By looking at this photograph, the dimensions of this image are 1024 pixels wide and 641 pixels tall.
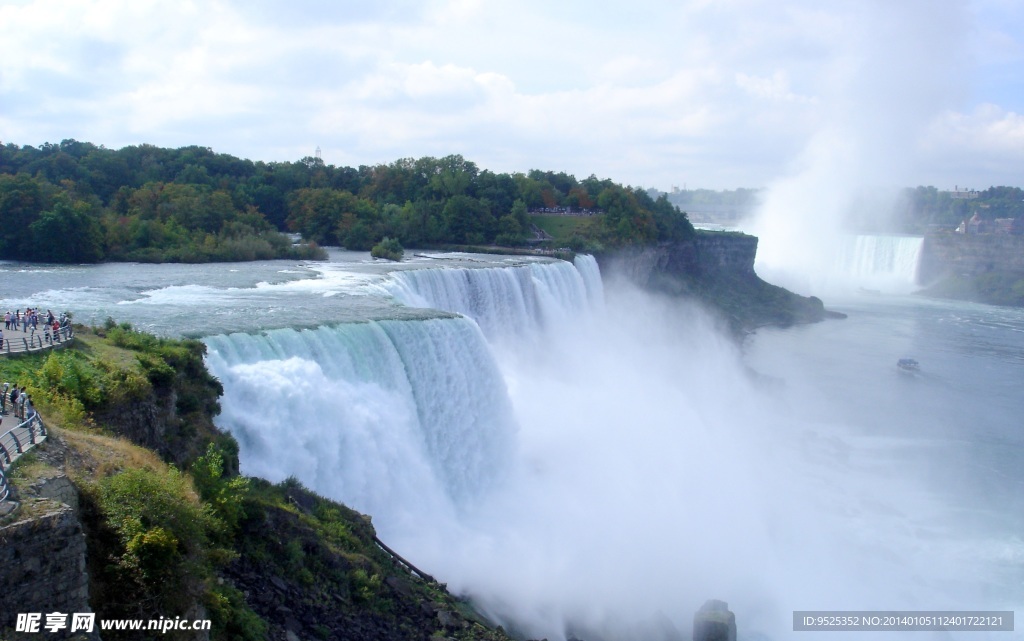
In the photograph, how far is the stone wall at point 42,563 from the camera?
5621mm

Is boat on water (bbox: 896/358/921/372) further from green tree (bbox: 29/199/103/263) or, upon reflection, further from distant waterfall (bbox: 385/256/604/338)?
green tree (bbox: 29/199/103/263)

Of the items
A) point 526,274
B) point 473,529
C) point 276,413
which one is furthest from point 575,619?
point 526,274

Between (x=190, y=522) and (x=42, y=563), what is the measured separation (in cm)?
145

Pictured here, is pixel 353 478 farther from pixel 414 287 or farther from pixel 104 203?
pixel 104 203

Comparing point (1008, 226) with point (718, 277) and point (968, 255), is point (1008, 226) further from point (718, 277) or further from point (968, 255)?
point (718, 277)

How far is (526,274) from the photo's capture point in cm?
2827

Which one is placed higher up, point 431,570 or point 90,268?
point 90,268

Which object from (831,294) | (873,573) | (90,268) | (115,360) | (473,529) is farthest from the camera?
(831,294)

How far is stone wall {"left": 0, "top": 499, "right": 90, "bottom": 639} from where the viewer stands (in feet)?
18.4

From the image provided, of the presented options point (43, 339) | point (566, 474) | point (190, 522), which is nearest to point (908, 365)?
point (566, 474)

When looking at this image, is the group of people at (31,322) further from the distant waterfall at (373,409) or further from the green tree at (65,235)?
the green tree at (65,235)

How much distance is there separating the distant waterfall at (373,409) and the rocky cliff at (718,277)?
24048 mm

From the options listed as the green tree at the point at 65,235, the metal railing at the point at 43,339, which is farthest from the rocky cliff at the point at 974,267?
the metal railing at the point at 43,339

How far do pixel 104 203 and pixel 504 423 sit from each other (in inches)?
1188
